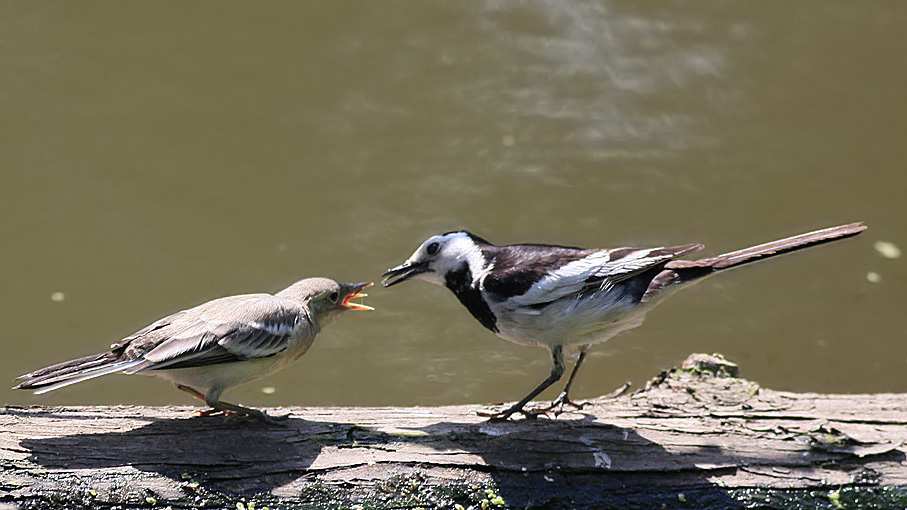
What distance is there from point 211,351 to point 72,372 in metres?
0.61

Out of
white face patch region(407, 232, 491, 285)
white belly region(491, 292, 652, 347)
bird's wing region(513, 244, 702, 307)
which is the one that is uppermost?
white face patch region(407, 232, 491, 285)

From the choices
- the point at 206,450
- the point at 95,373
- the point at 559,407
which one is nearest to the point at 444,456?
the point at 559,407

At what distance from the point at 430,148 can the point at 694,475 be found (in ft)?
16.5

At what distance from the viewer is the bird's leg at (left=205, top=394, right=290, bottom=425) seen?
4508 millimetres

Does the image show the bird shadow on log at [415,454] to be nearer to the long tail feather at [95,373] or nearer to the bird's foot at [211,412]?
the bird's foot at [211,412]

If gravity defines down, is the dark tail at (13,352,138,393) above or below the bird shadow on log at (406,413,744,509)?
above

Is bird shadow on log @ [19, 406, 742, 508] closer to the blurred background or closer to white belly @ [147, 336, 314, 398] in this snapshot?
white belly @ [147, 336, 314, 398]

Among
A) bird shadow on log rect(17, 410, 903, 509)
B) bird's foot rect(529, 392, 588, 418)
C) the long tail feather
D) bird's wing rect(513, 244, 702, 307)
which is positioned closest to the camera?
the long tail feather

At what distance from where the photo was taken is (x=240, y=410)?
453cm

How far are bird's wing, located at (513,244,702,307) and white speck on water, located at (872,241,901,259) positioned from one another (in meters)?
4.24

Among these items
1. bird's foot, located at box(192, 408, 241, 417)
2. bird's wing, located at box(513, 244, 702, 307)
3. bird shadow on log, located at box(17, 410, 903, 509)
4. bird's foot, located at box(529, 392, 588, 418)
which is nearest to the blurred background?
bird's foot, located at box(529, 392, 588, 418)

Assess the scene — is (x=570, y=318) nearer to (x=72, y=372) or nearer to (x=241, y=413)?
(x=241, y=413)

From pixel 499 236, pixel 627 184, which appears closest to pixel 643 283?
pixel 499 236

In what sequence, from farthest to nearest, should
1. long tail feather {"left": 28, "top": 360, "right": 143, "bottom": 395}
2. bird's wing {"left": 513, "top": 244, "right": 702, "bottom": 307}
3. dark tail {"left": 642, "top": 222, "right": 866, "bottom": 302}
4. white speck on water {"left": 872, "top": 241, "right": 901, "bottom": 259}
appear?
white speck on water {"left": 872, "top": 241, "right": 901, "bottom": 259} < bird's wing {"left": 513, "top": 244, "right": 702, "bottom": 307} < dark tail {"left": 642, "top": 222, "right": 866, "bottom": 302} < long tail feather {"left": 28, "top": 360, "right": 143, "bottom": 395}
